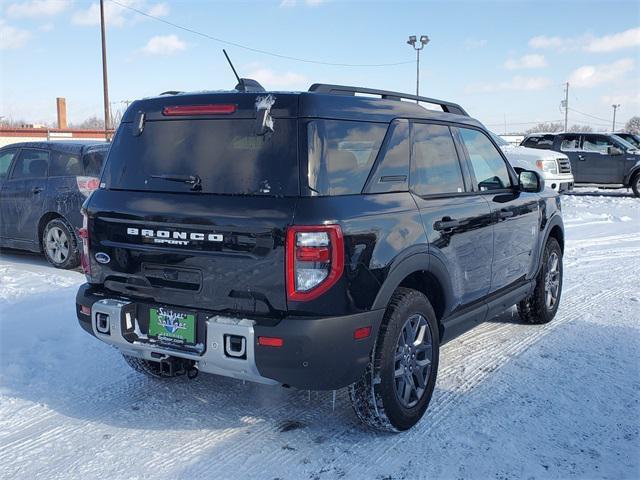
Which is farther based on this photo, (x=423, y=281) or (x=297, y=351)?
(x=423, y=281)

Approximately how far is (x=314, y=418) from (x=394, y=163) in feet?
5.36

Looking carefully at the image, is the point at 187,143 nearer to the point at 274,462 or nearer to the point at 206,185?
the point at 206,185

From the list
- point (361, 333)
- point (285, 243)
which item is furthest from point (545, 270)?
point (285, 243)

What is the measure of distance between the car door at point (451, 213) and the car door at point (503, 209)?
151 millimetres

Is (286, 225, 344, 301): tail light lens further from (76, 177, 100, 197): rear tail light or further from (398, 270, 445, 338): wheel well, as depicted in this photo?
(76, 177, 100, 197): rear tail light

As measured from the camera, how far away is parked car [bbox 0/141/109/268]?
7738 mm

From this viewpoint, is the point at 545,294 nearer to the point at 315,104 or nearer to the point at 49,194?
the point at 315,104

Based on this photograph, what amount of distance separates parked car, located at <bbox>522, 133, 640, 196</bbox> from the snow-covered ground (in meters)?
14.6

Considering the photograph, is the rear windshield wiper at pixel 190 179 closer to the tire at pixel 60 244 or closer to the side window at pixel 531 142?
the tire at pixel 60 244

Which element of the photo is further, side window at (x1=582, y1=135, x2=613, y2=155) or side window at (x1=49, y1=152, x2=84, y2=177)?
side window at (x1=582, y1=135, x2=613, y2=155)

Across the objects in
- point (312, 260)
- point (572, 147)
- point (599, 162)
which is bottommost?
point (312, 260)

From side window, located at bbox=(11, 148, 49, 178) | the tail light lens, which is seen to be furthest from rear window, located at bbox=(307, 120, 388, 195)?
side window, located at bbox=(11, 148, 49, 178)

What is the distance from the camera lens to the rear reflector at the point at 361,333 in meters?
3.17

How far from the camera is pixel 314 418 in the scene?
3787mm
